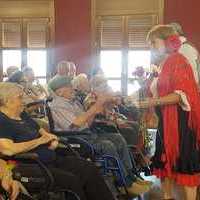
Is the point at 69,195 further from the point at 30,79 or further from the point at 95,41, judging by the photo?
the point at 95,41

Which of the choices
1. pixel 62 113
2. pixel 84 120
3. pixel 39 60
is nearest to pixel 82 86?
pixel 62 113

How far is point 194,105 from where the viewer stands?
3146 mm

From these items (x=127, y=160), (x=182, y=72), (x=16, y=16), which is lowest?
(x=127, y=160)

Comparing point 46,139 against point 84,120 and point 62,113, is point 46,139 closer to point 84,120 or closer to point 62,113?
point 84,120

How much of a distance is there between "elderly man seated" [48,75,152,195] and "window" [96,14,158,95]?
3705 millimetres

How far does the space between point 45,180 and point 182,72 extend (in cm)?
125

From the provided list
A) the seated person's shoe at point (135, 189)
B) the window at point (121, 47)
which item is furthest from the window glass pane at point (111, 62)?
the seated person's shoe at point (135, 189)

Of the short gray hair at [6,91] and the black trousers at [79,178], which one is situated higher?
the short gray hair at [6,91]

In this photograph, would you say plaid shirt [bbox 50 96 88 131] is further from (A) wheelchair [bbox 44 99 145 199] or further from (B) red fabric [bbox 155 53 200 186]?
(B) red fabric [bbox 155 53 200 186]

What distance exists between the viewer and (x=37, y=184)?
2482 mm

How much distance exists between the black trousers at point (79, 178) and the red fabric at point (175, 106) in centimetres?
69

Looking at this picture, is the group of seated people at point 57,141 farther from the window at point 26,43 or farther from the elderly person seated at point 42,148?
the window at point 26,43

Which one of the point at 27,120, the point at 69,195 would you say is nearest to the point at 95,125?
the point at 27,120

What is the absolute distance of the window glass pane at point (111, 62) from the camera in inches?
291
